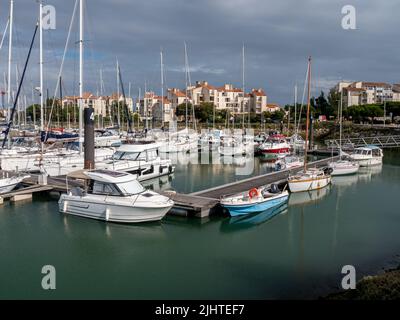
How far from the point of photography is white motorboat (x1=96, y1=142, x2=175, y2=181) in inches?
1139

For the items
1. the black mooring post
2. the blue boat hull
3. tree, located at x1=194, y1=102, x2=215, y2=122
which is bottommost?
the blue boat hull

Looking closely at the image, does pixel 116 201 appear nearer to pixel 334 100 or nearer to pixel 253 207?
pixel 253 207

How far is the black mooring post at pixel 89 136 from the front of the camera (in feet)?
80.2

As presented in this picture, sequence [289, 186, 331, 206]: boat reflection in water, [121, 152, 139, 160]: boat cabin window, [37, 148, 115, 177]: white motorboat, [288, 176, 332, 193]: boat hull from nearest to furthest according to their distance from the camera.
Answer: [289, 186, 331, 206]: boat reflection in water → [288, 176, 332, 193]: boat hull → [37, 148, 115, 177]: white motorboat → [121, 152, 139, 160]: boat cabin window

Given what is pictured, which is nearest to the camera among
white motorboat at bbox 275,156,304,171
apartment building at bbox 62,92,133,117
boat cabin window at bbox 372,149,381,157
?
white motorboat at bbox 275,156,304,171

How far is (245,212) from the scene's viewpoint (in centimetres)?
2034

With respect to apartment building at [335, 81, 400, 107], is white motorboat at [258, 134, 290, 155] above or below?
below

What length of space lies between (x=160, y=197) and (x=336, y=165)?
745 inches

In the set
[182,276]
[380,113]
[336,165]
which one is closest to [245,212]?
[182,276]

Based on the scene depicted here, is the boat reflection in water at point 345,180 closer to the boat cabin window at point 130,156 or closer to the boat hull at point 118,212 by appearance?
the boat cabin window at point 130,156

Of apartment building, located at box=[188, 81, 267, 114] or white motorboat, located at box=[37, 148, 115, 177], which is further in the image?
apartment building, located at box=[188, 81, 267, 114]

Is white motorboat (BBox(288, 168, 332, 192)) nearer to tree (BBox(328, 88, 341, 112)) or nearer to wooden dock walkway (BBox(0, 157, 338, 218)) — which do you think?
wooden dock walkway (BBox(0, 157, 338, 218))

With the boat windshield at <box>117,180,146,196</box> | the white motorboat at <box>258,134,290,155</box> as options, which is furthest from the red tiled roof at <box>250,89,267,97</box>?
the boat windshield at <box>117,180,146,196</box>

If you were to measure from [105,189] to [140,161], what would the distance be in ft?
34.9
